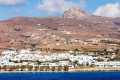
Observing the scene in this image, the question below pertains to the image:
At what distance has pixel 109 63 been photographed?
368ft

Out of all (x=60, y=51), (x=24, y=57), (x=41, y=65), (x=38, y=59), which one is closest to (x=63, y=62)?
(x=41, y=65)

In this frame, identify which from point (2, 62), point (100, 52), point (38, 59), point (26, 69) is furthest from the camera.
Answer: point (100, 52)

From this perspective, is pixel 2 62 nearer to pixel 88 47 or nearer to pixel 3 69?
pixel 3 69

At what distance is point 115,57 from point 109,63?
18916 mm

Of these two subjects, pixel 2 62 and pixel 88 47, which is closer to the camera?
pixel 2 62

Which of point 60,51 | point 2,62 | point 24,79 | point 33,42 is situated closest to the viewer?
point 24,79

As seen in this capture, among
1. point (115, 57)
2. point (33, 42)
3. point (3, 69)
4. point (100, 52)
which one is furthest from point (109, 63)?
point (33, 42)

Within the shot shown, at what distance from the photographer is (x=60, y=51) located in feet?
490

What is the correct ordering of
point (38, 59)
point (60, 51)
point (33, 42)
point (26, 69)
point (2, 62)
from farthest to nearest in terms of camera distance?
1. point (33, 42)
2. point (60, 51)
3. point (38, 59)
4. point (2, 62)
5. point (26, 69)

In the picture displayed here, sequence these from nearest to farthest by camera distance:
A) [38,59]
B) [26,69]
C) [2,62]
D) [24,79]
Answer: [24,79] < [26,69] < [2,62] < [38,59]

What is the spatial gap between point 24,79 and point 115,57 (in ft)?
204

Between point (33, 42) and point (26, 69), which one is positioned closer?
point (26, 69)

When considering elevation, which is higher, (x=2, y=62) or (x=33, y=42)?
(x=33, y=42)

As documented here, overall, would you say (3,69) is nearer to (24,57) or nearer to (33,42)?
(24,57)
